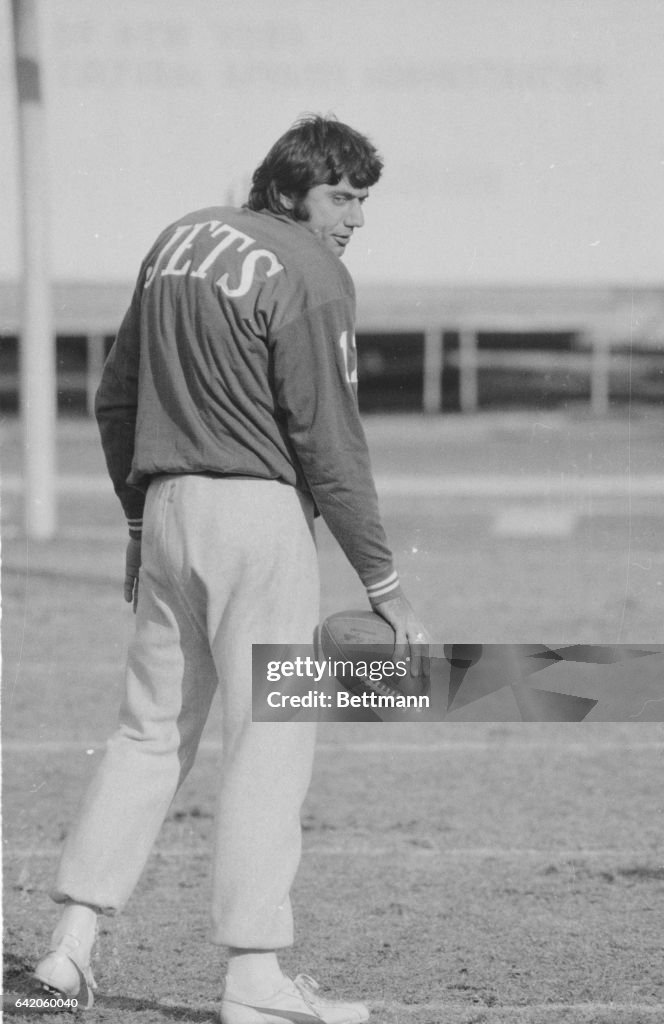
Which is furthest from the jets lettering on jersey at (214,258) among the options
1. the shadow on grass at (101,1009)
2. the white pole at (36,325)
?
the white pole at (36,325)

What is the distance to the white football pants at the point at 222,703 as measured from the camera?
10.2 feet

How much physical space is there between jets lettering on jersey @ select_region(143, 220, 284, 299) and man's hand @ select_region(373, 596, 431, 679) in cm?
74

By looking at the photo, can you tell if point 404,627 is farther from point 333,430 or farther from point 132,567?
point 132,567

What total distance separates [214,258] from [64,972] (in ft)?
4.97

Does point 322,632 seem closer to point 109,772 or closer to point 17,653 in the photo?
point 109,772

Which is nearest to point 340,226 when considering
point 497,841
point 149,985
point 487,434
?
point 149,985

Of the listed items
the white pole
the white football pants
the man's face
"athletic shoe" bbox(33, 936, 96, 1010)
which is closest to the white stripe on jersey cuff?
the white football pants

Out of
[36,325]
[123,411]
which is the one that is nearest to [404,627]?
[123,411]

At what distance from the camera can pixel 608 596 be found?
939 centimetres

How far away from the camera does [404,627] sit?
3244mm

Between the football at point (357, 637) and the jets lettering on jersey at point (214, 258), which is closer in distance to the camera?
the jets lettering on jersey at point (214, 258)

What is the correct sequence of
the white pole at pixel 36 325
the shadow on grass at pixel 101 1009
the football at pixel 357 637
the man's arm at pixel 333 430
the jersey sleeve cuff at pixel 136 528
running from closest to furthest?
the man's arm at pixel 333 430 < the shadow on grass at pixel 101 1009 < the football at pixel 357 637 < the jersey sleeve cuff at pixel 136 528 < the white pole at pixel 36 325

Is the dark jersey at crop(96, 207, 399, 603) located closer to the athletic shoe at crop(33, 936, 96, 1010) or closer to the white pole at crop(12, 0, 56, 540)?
the athletic shoe at crop(33, 936, 96, 1010)

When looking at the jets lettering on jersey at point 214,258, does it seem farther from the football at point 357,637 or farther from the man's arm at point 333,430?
the football at point 357,637
